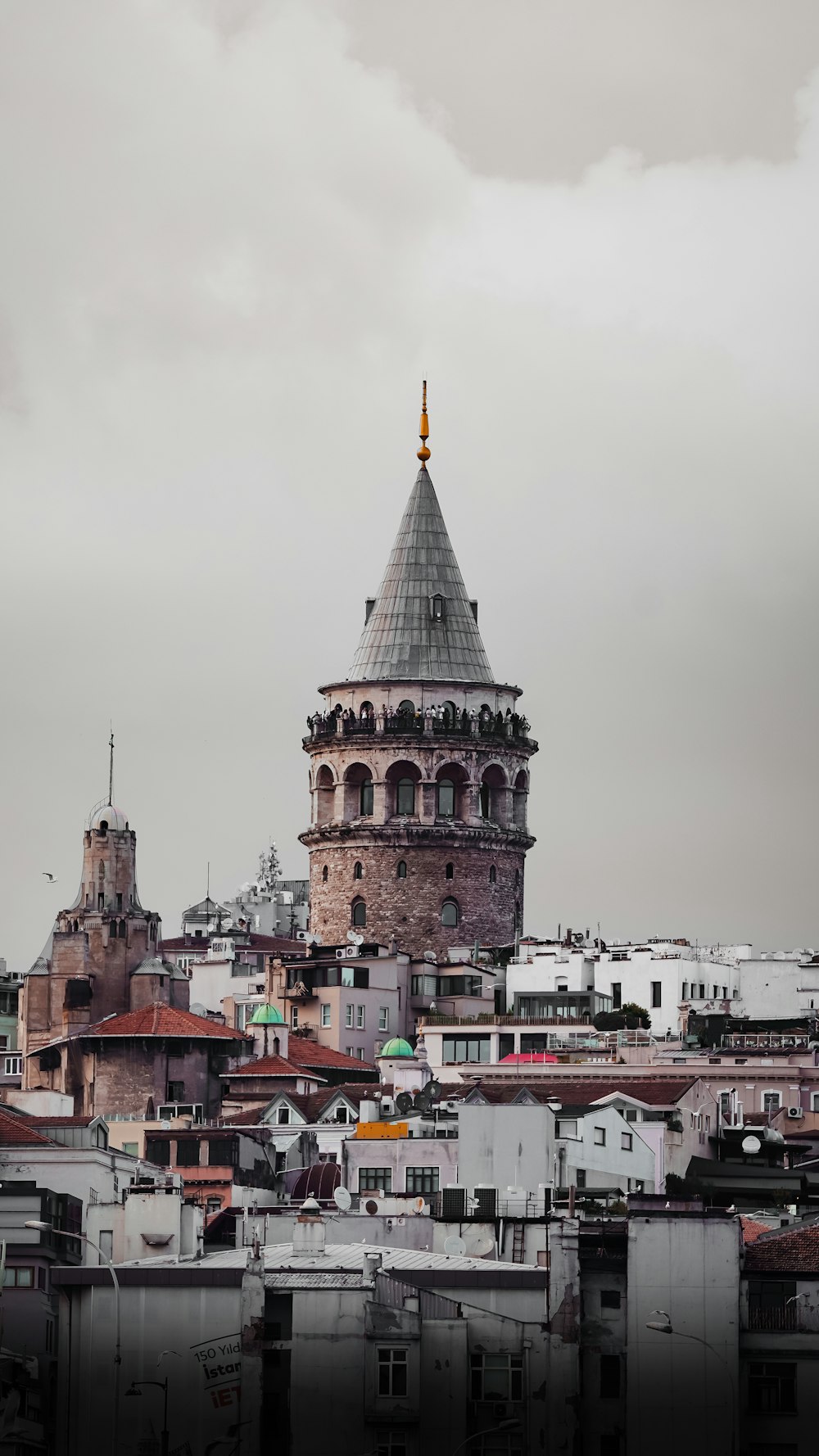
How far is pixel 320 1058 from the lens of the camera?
156 meters

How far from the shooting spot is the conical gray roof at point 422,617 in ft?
566

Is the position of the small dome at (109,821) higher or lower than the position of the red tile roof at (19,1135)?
higher

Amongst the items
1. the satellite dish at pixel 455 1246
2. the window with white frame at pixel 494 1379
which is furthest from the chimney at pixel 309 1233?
the window with white frame at pixel 494 1379

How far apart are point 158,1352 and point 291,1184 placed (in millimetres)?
38537

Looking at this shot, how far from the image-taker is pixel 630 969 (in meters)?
163

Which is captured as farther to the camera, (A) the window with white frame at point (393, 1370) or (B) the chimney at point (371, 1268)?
(B) the chimney at point (371, 1268)

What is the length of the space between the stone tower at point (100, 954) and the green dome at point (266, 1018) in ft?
12.7

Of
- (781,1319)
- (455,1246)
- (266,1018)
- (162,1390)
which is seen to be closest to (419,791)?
(266,1018)

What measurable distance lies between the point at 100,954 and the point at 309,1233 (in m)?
62.1

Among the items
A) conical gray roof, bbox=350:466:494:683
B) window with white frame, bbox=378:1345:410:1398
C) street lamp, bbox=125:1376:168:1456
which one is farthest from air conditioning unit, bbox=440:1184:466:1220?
conical gray roof, bbox=350:466:494:683

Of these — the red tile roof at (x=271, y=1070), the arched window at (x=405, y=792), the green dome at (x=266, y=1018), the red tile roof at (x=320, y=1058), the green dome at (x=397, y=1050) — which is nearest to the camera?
the red tile roof at (x=271, y=1070)

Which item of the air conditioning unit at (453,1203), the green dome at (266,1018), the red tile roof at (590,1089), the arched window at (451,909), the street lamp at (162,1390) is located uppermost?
the arched window at (451,909)

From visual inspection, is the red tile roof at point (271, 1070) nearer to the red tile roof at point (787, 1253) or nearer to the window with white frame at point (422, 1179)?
the window with white frame at point (422, 1179)

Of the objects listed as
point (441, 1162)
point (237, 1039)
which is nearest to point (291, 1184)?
point (441, 1162)
